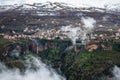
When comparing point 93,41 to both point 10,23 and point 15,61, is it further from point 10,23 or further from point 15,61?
point 10,23

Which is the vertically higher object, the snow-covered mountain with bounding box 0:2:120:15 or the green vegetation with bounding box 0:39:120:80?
the green vegetation with bounding box 0:39:120:80

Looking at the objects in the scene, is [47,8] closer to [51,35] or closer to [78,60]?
[51,35]

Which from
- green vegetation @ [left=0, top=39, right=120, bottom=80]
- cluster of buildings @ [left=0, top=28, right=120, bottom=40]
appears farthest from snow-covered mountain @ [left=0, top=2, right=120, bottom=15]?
green vegetation @ [left=0, top=39, right=120, bottom=80]

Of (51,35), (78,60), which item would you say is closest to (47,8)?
(51,35)

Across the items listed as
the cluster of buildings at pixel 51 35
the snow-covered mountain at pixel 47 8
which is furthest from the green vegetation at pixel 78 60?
the snow-covered mountain at pixel 47 8

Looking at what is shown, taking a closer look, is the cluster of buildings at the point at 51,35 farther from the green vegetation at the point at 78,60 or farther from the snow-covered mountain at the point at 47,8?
the snow-covered mountain at the point at 47,8

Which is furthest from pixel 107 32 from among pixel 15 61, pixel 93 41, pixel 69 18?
pixel 15 61

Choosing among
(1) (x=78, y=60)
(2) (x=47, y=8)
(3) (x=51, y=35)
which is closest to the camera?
(1) (x=78, y=60)

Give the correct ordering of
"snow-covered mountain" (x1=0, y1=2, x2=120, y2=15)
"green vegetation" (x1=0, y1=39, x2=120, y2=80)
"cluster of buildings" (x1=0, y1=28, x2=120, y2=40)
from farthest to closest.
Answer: "snow-covered mountain" (x1=0, y1=2, x2=120, y2=15) < "cluster of buildings" (x1=0, y1=28, x2=120, y2=40) < "green vegetation" (x1=0, y1=39, x2=120, y2=80)

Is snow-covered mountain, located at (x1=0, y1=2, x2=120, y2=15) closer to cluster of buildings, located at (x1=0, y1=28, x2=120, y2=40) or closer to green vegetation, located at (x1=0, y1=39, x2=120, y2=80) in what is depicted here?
cluster of buildings, located at (x1=0, y1=28, x2=120, y2=40)

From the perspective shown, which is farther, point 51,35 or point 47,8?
point 47,8

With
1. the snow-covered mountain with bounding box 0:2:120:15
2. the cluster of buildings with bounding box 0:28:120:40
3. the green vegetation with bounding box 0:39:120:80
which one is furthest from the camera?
the snow-covered mountain with bounding box 0:2:120:15
